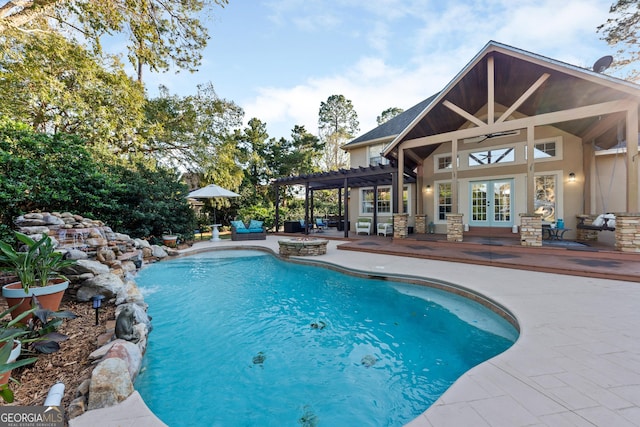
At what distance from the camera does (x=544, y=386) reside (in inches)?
76.0

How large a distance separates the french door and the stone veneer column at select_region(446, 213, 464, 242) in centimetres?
301

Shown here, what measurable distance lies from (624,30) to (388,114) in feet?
64.1

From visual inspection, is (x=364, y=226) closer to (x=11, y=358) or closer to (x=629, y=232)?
(x=629, y=232)

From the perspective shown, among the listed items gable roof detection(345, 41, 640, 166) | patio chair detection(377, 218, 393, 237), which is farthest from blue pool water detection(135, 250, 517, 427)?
gable roof detection(345, 41, 640, 166)

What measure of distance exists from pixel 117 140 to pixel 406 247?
13119mm

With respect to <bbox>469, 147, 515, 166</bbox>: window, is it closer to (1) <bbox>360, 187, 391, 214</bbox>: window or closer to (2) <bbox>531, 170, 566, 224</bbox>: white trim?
(2) <bbox>531, 170, 566, 224</bbox>: white trim

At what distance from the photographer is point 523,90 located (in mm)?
8672

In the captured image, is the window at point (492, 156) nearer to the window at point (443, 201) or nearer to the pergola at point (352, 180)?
the window at point (443, 201)

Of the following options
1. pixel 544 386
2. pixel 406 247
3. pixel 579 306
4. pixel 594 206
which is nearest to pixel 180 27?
pixel 406 247

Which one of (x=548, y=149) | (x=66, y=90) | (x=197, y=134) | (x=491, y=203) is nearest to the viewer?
(x=66, y=90)

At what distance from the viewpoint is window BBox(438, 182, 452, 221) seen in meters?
11.3

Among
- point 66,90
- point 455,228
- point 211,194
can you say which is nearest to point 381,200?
point 455,228

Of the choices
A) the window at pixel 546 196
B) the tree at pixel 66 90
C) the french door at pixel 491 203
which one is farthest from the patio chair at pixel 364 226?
the tree at pixel 66 90

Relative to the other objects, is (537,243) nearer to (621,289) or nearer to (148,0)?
(621,289)
